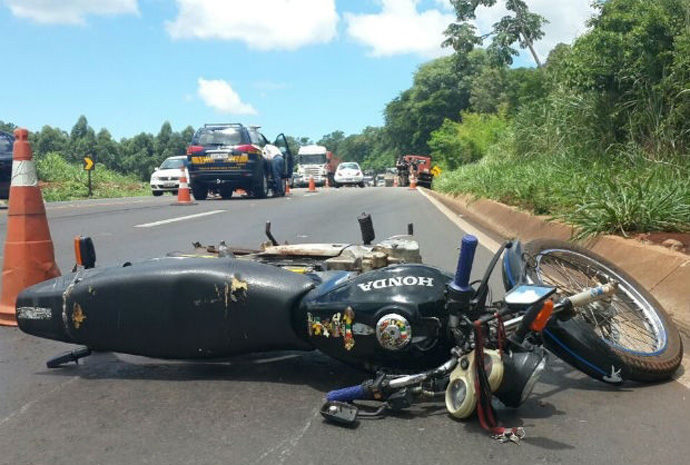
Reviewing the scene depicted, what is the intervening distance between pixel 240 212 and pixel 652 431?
12.5 metres

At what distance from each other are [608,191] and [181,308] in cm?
473

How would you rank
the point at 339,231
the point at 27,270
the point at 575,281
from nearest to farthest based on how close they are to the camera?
the point at 575,281 < the point at 27,270 < the point at 339,231

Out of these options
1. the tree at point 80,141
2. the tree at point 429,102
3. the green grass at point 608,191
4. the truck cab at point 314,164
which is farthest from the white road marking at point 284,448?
the tree at point 80,141

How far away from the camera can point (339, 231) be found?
1044 cm

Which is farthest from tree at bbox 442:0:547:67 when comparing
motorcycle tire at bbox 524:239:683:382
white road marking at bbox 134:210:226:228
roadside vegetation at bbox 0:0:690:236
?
motorcycle tire at bbox 524:239:683:382

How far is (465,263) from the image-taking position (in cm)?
285

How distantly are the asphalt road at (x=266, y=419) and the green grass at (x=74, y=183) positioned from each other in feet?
77.1

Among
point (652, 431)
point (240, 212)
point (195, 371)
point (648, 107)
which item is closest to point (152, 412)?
point (195, 371)

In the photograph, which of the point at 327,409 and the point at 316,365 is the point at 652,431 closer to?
the point at 327,409

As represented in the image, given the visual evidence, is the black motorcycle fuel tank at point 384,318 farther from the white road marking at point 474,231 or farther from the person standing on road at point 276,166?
the person standing on road at point 276,166

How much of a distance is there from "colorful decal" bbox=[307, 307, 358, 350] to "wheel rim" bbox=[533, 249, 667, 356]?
3.92 feet

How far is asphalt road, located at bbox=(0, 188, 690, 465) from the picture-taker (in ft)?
8.73

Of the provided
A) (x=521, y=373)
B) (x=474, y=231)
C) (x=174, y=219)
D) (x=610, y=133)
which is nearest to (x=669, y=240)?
(x=521, y=373)

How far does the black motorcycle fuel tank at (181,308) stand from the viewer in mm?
3344
